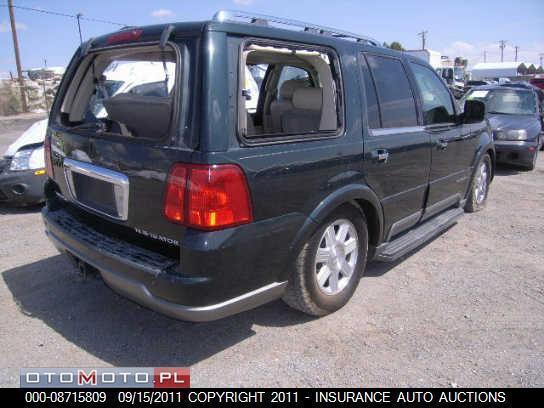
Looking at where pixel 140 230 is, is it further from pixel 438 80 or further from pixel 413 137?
pixel 438 80

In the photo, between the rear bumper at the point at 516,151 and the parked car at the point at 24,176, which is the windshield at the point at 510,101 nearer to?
the rear bumper at the point at 516,151

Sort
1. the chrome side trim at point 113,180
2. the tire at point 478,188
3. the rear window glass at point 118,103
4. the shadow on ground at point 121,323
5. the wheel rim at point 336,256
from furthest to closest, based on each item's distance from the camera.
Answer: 1. the tire at point 478,188
2. the wheel rim at point 336,256
3. the shadow on ground at point 121,323
4. the rear window glass at point 118,103
5. the chrome side trim at point 113,180

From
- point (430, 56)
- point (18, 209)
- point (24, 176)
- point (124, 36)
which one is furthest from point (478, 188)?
point (430, 56)

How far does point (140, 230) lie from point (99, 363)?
0.86 metres

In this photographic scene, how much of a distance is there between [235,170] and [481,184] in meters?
4.53

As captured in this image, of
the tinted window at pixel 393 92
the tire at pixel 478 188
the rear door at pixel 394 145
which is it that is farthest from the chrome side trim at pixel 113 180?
the tire at pixel 478 188

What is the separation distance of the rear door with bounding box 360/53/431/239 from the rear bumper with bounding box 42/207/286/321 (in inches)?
48.0

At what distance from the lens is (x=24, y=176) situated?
16.6ft

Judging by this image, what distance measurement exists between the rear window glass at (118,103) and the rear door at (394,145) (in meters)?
1.40

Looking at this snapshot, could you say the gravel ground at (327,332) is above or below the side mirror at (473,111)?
below

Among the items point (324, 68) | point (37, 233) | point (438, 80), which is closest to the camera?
point (324, 68)

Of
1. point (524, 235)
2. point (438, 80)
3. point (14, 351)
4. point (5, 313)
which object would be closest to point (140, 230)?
point (14, 351)

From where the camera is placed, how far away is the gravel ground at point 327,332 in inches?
100

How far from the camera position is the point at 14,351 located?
2.70 metres
